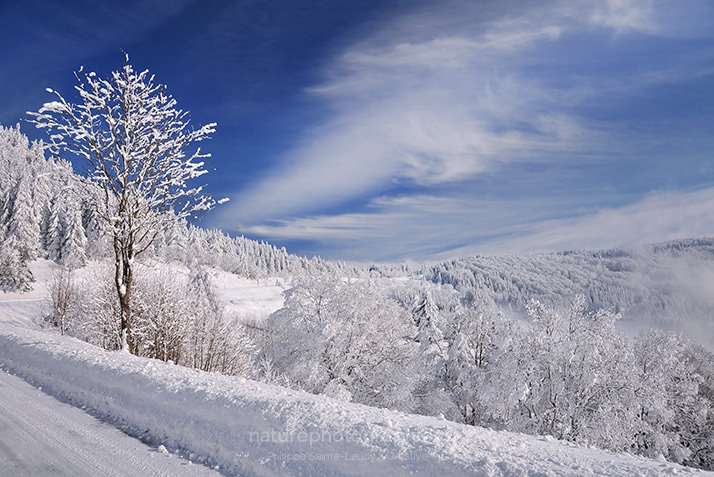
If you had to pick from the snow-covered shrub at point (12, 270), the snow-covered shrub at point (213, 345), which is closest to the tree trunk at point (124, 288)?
the snow-covered shrub at point (213, 345)

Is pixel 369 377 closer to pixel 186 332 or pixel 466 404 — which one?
pixel 466 404

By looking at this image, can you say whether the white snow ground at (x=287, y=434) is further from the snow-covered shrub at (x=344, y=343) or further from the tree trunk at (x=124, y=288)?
the snow-covered shrub at (x=344, y=343)

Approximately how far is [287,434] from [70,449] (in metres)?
2.86

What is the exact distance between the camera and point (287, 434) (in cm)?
489

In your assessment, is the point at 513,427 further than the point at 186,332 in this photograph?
Yes

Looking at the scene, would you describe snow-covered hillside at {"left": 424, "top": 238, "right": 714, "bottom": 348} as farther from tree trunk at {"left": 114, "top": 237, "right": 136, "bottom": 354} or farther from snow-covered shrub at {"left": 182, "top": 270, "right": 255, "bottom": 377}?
tree trunk at {"left": 114, "top": 237, "right": 136, "bottom": 354}

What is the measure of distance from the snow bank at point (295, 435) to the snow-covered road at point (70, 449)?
29 centimetres

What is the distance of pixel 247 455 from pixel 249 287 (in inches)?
4097

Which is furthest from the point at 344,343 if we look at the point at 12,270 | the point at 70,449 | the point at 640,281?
the point at 640,281

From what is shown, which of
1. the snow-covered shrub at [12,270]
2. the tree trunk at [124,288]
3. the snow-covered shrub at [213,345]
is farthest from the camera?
the snow-covered shrub at [12,270]

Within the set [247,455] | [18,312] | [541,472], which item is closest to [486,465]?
[541,472]

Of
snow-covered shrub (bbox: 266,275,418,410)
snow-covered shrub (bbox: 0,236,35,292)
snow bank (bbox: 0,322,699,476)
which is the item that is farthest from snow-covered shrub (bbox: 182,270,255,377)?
snow-covered shrub (bbox: 0,236,35,292)

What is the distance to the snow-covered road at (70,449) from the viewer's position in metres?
4.45

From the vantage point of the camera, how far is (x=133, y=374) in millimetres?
6867
